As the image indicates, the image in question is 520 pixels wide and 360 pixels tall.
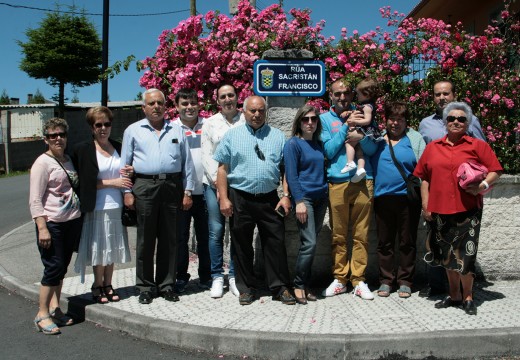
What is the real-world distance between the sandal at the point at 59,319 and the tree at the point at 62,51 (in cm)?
2864

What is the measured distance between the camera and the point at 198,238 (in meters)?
5.96

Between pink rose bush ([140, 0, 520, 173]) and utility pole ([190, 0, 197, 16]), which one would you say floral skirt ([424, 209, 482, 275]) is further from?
utility pole ([190, 0, 197, 16])

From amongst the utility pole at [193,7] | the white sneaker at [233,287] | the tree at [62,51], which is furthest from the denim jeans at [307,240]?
the tree at [62,51]

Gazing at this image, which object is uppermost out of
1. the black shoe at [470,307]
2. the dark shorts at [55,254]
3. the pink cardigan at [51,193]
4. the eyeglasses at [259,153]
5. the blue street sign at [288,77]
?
the blue street sign at [288,77]

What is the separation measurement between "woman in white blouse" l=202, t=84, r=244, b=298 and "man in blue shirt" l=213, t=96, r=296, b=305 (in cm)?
26

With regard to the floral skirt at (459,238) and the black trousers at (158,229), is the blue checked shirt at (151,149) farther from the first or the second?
the floral skirt at (459,238)

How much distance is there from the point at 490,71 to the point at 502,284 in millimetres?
2675

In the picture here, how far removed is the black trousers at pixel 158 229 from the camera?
17.1ft

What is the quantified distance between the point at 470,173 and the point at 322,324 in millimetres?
1786

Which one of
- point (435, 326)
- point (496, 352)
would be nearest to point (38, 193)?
point (435, 326)

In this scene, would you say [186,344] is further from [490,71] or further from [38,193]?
[490,71]

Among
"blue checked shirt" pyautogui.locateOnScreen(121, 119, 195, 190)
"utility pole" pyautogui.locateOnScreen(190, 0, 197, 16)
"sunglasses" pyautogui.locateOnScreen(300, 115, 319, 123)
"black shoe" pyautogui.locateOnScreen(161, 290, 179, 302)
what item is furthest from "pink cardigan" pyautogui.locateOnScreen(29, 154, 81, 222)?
"utility pole" pyautogui.locateOnScreen(190, 0, 197, 16)

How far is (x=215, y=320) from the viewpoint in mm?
4781

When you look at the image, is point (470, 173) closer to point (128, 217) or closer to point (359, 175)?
point (359, 175)
